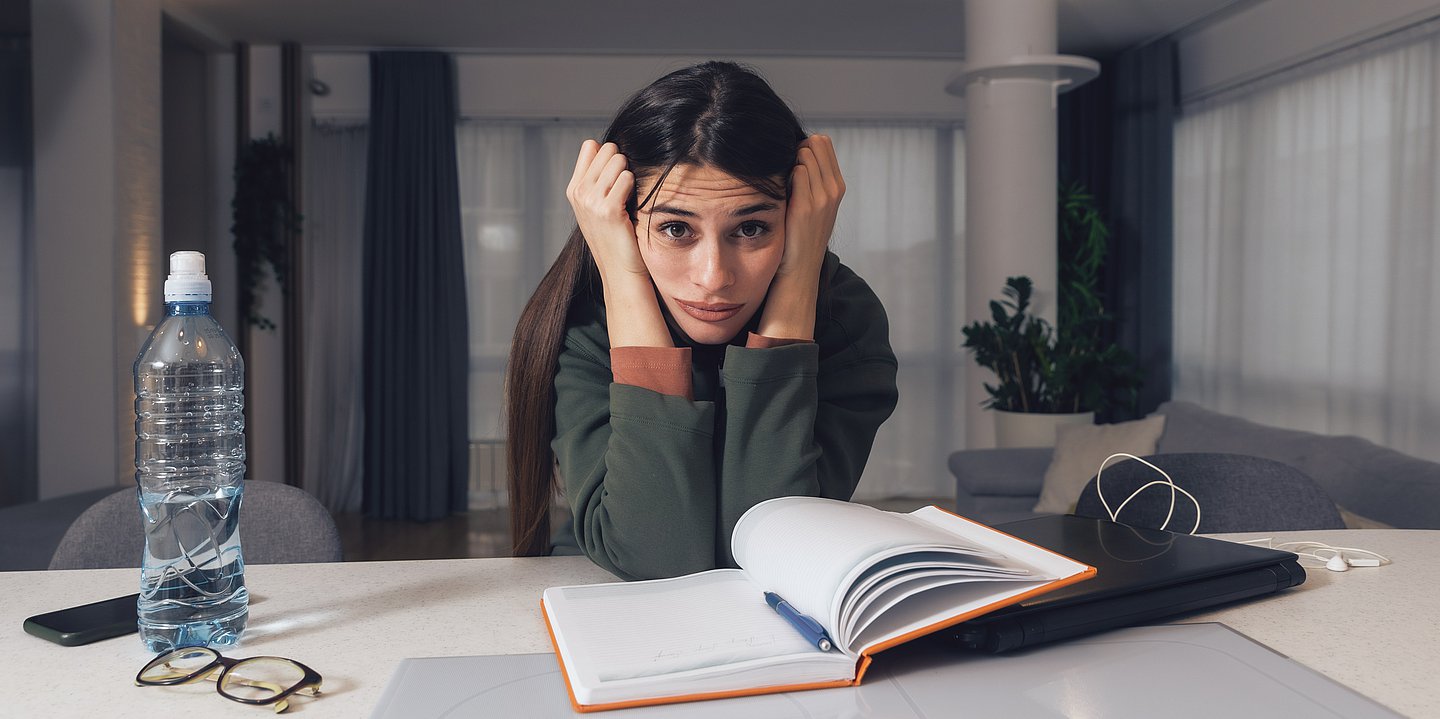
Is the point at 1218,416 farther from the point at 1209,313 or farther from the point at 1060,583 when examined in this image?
the point at 1060,583

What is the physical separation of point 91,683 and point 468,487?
4.81m

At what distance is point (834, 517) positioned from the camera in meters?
0.70

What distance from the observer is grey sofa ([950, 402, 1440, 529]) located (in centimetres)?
246

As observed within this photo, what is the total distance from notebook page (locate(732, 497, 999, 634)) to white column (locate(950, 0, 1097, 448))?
128 inches

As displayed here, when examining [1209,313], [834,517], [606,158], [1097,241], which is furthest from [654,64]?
[834,517]

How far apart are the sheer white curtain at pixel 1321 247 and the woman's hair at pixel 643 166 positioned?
3247 mm

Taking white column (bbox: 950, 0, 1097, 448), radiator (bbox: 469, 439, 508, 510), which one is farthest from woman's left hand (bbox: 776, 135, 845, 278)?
radiator (bbox: 469, 439, 508, 510)

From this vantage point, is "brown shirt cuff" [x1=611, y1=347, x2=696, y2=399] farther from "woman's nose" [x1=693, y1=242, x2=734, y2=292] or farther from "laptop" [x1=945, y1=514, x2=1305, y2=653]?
"laptop" [x1=945, y1=514, x2=1305, y2=653]

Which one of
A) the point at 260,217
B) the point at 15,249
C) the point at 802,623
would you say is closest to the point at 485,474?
the point at 260,217

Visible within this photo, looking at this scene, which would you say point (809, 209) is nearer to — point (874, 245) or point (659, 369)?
point (659, 369)

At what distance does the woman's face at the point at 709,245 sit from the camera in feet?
3.03

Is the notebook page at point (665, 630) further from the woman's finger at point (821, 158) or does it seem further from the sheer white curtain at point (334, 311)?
the sheer white curtain at point (334, 311)

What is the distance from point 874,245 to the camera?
5414mm

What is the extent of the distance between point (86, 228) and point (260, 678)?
383cm
